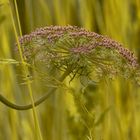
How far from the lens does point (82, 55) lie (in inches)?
21.1

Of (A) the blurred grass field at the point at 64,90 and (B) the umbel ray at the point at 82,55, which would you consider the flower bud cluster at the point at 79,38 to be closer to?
(B) the umbel ray at the point at 82,55

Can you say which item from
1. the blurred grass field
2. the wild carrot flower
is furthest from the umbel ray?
the blurred grass field

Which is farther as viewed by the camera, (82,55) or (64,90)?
(64,90)

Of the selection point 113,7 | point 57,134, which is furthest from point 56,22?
point 57,134

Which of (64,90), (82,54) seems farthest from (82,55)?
(64,90)

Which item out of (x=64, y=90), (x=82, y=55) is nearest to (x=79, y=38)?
(x=82, y=55)

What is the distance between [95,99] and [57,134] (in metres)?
0.37

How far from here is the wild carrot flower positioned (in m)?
0.54

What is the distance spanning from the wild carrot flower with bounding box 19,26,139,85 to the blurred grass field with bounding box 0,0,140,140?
0.45m

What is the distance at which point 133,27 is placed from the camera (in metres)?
1.13

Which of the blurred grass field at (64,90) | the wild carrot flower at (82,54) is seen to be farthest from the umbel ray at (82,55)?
the blurred grass field at (64,90)

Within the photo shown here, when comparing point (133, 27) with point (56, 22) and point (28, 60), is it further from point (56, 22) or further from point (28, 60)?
point (28, 60)

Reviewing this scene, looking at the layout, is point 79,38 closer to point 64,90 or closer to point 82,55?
point 82,55

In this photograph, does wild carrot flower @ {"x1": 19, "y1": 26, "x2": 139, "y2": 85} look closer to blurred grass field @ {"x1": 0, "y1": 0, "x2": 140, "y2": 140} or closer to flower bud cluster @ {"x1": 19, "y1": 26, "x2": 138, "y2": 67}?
flower bud cluster @ {"x1": 19, "y1": 26, "x2": 138, "y2": 67}
